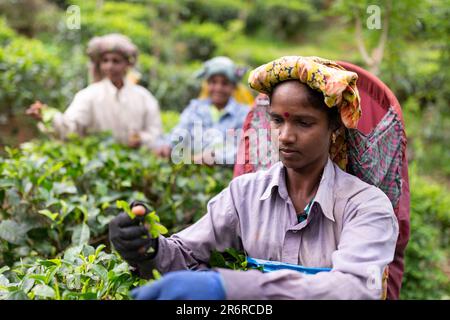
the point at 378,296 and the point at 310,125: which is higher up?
the point at 310,125

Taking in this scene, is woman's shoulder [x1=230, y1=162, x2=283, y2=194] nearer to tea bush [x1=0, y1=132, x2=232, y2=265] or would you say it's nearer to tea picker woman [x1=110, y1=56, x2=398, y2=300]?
tea picker woman [x1=110, y1=56, x2=398, y2=300]

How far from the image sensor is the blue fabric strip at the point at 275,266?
185 centimetres

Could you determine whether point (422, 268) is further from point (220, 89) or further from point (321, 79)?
point (321, 79)

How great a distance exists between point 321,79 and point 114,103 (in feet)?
10.5

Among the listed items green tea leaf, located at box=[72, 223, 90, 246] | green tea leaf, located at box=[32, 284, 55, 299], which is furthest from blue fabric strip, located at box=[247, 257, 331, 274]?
green tea leaf, located at box=[72, 223, 90, 246]

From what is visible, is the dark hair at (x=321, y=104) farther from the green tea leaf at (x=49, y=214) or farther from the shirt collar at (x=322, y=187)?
the green tea leaf at (x=49, y=214)

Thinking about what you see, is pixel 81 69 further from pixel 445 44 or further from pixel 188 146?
pixel 445 44

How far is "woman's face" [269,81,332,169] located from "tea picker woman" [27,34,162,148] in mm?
2724

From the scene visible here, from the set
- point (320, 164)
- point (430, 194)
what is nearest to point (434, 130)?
point (430, 194)

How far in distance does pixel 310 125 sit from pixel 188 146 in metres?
2.38

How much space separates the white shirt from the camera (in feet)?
15.3

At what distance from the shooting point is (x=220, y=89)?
4.75m

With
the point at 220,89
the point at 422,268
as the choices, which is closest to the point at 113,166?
the point at 220,89
